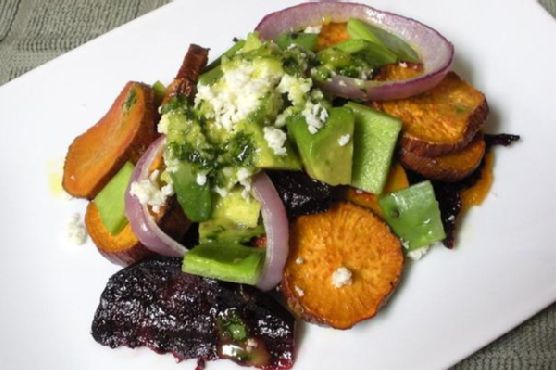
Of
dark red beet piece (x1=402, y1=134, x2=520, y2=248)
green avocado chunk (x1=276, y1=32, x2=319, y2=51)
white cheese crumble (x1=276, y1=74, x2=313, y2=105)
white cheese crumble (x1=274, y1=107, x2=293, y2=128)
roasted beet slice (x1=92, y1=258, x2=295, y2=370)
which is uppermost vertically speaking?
white cheese crumble (x1=276, y1=74, x2=313, y2=105)

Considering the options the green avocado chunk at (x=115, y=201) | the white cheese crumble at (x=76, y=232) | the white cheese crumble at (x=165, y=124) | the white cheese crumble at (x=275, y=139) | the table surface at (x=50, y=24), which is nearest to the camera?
the white cheese crumble at (x=275, y=139)

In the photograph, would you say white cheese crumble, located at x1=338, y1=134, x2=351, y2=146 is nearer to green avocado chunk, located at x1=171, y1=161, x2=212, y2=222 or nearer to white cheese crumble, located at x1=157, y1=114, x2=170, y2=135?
green avocado chunk, located at x1=171, y1=161, x2=212, y2=222

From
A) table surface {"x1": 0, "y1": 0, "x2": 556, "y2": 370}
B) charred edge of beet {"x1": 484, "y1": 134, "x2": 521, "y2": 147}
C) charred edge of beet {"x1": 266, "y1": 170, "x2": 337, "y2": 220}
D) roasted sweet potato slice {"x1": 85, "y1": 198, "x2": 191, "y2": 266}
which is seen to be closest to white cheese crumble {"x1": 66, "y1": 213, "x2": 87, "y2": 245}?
roasted sweet potato slice {"x1": 85, "y1": 198, "x2": 191, "y2": 266}

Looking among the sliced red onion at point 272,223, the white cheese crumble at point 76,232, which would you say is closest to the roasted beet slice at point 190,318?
the sliced red onion at point 272,223

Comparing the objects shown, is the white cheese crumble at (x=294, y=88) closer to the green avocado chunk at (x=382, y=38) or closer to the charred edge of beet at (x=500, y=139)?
the green avocado chunk at (x=382, y=38)

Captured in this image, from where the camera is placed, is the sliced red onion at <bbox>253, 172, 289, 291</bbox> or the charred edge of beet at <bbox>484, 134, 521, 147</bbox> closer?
the sliced red onion at <bbox>253, 172, 289, 291</bbox>

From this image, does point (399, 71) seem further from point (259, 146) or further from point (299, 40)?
point (259, 146)

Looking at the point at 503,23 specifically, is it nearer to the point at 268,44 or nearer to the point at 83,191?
the point at 268,44

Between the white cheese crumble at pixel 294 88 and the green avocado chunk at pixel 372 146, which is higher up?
the white cheese crumble at pixel 294 88

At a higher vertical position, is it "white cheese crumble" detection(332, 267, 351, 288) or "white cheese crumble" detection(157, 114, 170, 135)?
"white cheese crumble" detection(157, 114, 170, 135)
